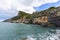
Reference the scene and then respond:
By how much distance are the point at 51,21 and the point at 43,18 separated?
36397 millimetres

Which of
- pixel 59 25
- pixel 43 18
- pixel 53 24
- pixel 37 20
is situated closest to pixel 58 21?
pixel 59 25

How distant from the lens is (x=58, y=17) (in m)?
91.3

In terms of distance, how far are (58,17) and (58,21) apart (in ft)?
8.81

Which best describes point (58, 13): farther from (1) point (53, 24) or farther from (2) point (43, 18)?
(2) point (43, 18)

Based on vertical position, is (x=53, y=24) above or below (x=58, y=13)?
below

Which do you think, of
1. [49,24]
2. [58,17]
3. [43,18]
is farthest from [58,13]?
[43,18]

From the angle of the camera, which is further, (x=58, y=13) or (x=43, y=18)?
(x=43, y=18)

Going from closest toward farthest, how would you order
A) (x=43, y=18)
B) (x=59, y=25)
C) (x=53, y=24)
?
(x=59, y=25)
(x=53, y=24)
(x=43, y=18)

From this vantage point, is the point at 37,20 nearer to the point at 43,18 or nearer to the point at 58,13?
the point at 43,18

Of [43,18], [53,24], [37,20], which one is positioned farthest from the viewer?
[37,20]

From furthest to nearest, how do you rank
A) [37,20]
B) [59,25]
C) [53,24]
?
[37,20] < [53,24] < [59,25]

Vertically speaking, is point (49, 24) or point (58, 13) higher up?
point (58, 13)

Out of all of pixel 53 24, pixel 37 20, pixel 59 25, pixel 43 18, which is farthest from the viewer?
pixel 37 20

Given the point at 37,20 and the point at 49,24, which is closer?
the point at 49,24
